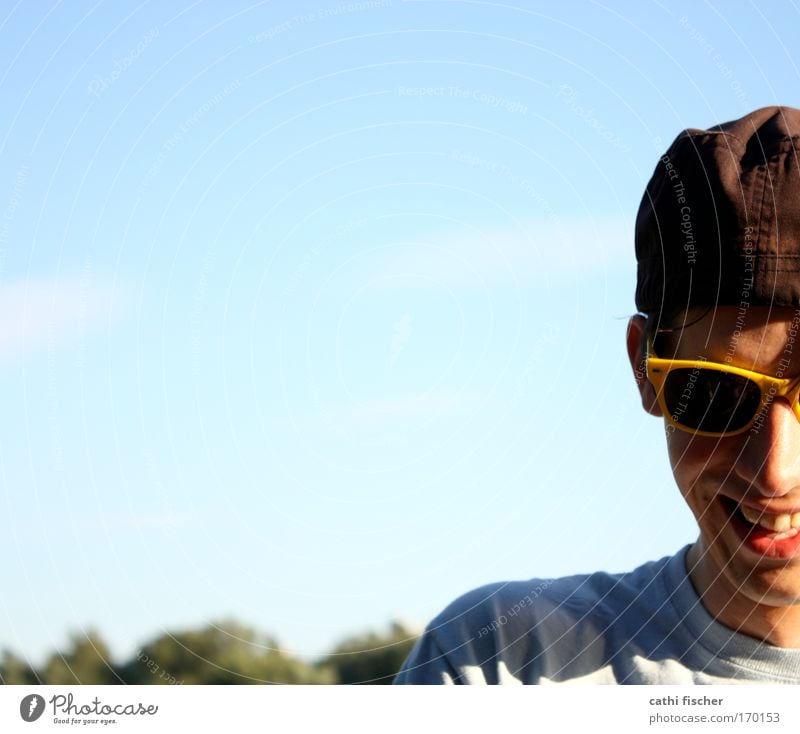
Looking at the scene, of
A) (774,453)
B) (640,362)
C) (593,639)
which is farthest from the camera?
(640,362)

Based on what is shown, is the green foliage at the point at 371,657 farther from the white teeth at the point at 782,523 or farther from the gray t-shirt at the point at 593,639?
the white teeth at the point at 782,523

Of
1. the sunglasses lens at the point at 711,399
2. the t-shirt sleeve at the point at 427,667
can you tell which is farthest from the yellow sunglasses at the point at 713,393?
the t-shirt sleeve at the point at 427,667

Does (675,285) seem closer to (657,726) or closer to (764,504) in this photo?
(764,504)

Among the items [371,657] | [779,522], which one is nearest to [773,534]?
[779,522]

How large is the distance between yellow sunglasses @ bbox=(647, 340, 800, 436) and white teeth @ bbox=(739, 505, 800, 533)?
12 cm

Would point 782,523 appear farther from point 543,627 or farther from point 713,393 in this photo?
point 543,627

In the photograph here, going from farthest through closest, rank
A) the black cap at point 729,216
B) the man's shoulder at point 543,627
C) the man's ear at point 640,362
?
the man's ear at point 640,362 → the man's shoulder at point 543,627 → the black cap at point 729,216

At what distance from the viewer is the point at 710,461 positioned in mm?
1641

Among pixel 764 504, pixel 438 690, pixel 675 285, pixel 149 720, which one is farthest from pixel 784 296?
pixel 149 720

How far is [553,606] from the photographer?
5.69 ft

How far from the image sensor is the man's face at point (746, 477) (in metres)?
1.57

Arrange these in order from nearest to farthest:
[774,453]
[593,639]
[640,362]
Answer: [774,453] < [593,639] < [640,362]

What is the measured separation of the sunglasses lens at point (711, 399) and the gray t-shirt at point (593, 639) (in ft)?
0.82

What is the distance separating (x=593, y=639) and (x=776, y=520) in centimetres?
31
